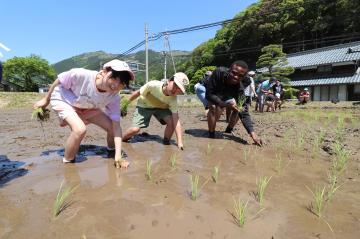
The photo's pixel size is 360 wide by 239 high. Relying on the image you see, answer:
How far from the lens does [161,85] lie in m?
4.30

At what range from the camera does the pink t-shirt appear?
3.22m

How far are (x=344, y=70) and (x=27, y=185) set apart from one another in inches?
1050

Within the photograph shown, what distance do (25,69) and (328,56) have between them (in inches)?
2026

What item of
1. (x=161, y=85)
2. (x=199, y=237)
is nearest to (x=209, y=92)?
(x=161, y=85)

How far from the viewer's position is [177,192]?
8.13 ft

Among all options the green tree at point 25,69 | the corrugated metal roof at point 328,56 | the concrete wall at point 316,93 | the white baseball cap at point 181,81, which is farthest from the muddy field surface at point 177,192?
the green tree at point 25,69

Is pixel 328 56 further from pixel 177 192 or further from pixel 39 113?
pixel 177 192

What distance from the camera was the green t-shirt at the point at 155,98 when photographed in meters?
4.29

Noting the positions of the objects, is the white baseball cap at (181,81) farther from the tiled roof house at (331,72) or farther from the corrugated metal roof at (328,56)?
the corrugated metal roof at (328,56)

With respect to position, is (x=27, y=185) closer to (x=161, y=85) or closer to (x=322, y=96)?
(x=161, y=85)

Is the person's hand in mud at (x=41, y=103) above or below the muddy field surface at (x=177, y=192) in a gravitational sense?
above

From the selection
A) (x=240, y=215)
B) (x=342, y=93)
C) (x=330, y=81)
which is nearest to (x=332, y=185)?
(x=240, y=215)

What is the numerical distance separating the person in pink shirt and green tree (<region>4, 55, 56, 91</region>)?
58.4 metres

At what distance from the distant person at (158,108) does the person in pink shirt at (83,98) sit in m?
0.92
